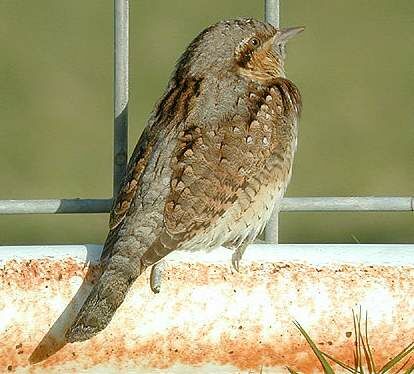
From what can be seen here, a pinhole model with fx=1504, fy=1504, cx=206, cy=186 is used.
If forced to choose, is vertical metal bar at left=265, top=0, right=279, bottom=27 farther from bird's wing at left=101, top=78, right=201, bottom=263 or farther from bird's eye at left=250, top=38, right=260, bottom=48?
bird's wing at left=101, top=78, right=201, bottom=263

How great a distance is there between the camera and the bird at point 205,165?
4.22m

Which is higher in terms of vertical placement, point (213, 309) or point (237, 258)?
point (237, 258)

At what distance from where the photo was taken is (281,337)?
14.5 ft

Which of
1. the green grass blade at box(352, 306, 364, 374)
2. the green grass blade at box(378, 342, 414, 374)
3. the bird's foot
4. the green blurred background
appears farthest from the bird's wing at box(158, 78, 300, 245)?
the green blurred background

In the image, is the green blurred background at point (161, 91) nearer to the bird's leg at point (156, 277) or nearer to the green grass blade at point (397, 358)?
→ the green grass blade at point (397, 358)

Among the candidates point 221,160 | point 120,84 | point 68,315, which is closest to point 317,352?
point 221,160

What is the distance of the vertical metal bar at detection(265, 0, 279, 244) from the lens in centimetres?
476

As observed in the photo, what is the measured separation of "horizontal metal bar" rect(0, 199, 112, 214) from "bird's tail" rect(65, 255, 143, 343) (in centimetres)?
50

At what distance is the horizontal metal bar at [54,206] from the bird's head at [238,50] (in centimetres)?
50

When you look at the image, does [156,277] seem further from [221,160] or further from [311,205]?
[311,205]

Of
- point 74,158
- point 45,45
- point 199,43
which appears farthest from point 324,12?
point 199,43

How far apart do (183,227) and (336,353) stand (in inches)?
24.1

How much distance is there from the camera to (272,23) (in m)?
4.86

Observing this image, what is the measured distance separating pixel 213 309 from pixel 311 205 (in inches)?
20.0
